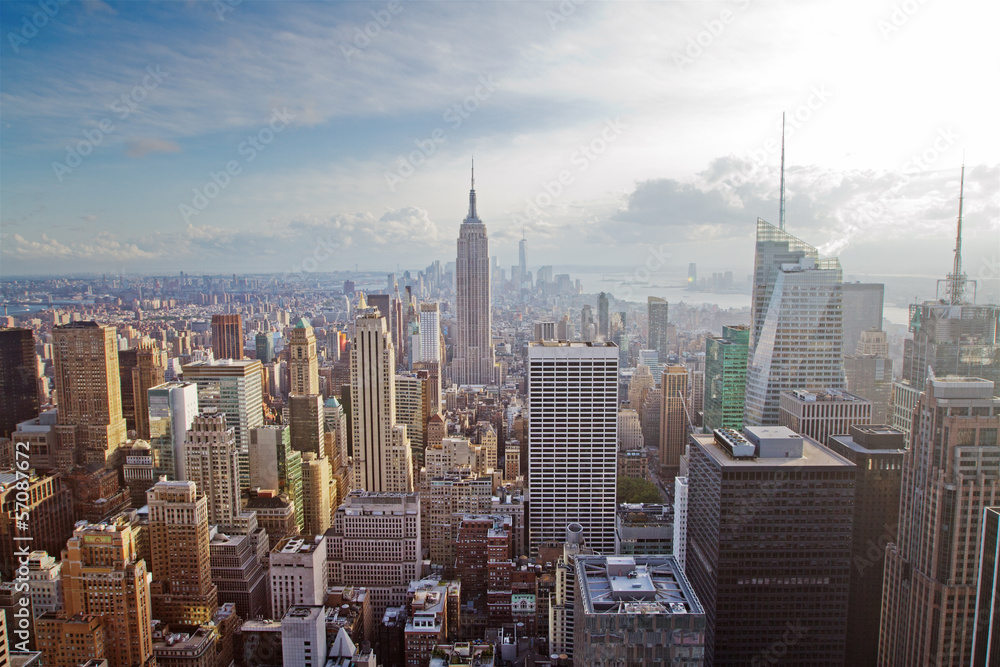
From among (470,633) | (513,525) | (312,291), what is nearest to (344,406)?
(312,291)

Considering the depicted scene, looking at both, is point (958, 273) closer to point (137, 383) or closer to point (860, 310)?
point (860, 310)

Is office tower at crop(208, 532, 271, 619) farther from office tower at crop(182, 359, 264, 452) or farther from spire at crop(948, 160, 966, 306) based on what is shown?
spire at crop(948, 160, 966, 306)

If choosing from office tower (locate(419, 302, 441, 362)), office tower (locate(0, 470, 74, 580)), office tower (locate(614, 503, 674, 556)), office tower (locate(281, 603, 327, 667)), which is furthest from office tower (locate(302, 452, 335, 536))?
office tower (locate(419, 302, 441, 362))

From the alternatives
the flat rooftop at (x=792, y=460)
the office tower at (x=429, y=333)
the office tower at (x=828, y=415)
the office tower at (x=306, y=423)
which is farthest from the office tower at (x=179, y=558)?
the office tower at (x=429, y=333)

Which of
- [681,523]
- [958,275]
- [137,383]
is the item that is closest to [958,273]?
[958,275]

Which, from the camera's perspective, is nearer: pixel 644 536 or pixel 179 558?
pixel 179 558

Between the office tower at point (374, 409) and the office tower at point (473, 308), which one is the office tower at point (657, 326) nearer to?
the office tower at point (374, 409)
